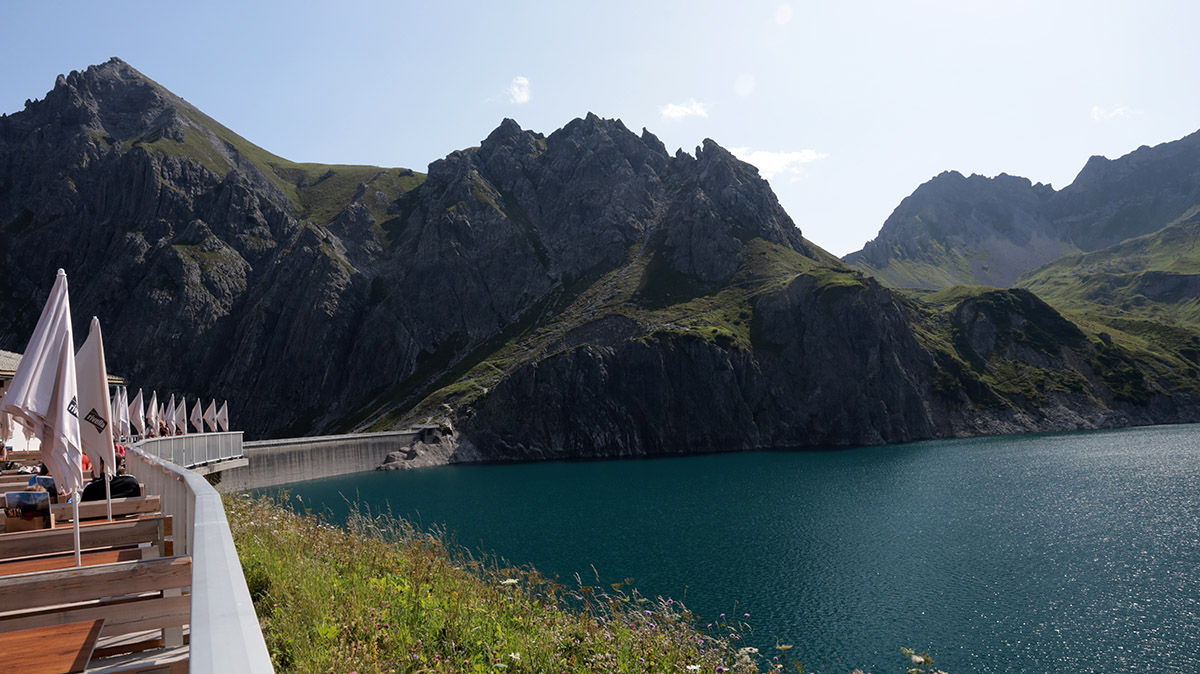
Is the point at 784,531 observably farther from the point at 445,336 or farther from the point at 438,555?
the point at 445,336

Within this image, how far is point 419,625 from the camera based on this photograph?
10.5m

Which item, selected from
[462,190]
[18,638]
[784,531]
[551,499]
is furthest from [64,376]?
[462,190]

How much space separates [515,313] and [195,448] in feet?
418

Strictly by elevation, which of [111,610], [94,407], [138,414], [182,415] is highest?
[182,415]

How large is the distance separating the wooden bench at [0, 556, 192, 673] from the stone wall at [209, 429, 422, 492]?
7463 cm

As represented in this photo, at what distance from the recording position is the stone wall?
80.4 metres

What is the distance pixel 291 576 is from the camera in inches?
417

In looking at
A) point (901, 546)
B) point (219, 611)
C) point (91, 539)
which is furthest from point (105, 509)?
point (901, 546)

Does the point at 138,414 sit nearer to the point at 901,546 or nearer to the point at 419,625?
the point at 419,625

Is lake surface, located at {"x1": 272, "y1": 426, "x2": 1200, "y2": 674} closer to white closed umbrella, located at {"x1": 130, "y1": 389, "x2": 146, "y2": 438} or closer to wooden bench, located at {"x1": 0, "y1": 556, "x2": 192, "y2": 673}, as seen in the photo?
white closed umbrella, located at {"x1": 130, "y1": 389, "x2": 146, "y2": 438}

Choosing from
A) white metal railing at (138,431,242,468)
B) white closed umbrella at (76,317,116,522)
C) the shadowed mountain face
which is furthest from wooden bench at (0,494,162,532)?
the shadowed mountain face

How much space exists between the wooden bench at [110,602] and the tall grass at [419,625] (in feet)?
5.83

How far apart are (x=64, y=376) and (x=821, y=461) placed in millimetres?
95830

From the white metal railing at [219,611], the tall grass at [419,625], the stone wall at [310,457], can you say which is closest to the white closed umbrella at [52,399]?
the tall grass at [419,625]
